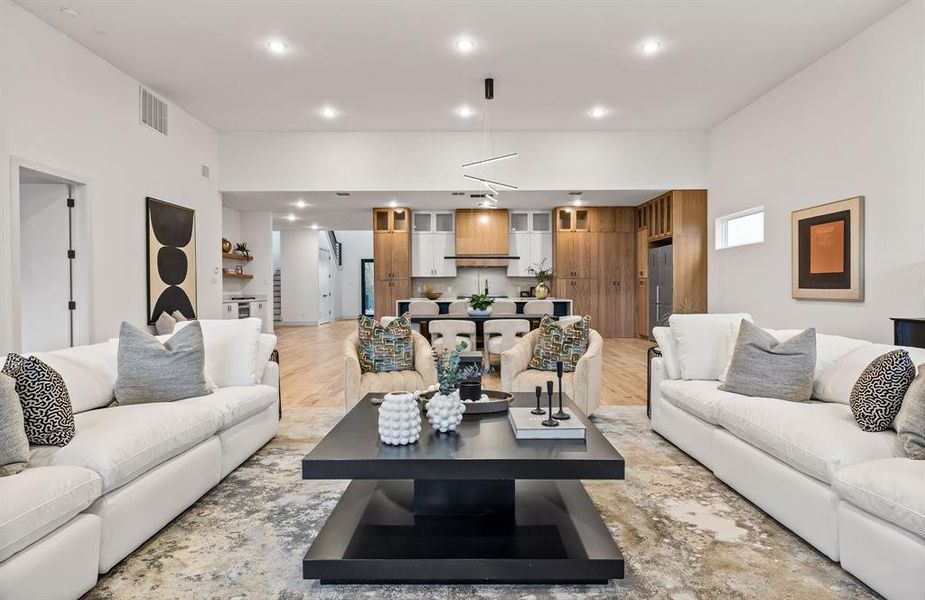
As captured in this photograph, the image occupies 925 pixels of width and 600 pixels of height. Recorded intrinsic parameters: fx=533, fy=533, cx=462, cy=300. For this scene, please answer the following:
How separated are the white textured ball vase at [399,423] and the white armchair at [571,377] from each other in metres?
1.86

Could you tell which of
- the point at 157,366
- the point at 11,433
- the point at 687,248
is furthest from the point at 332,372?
the point at 687,248

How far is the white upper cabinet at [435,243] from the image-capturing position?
33.6 feet

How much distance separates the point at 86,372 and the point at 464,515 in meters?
2.08

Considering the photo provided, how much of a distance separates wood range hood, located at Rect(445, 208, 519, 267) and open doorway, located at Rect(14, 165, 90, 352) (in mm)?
6251

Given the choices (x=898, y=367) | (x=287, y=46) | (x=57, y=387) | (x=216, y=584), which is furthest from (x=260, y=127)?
(x=898, y=367)

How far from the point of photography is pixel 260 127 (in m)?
7.31

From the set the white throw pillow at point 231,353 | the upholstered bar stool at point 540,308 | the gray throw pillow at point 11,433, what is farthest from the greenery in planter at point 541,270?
the gray throw pillow at point 11,433

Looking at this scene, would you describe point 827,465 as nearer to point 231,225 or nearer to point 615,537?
point 615,537

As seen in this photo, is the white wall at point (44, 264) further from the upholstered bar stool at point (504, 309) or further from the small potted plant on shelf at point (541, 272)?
the small potted plant on shelf at point (541, 272)

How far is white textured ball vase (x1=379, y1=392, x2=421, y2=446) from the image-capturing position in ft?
7.01

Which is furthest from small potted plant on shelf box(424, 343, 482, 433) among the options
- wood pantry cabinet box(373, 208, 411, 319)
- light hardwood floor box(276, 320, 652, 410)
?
wood pantry cabinet box(373, 208, 411, 319)

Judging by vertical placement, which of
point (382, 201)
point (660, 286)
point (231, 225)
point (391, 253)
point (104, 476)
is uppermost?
point (382, 201)

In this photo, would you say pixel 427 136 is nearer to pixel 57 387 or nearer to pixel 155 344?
pixel 155 344

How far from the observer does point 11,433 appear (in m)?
1.83
